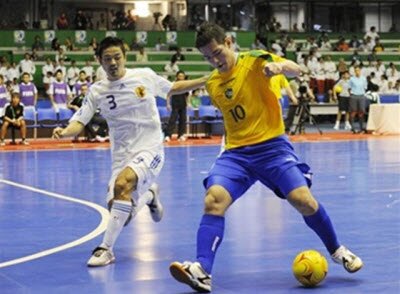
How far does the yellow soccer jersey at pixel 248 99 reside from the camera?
7.27 metres

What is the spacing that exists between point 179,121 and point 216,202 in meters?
21.1

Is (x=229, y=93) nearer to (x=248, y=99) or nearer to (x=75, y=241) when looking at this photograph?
(x=248, y=99)

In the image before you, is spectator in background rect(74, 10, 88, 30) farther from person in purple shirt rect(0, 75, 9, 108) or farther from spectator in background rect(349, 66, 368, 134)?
spectator in background rect(349, 66, 368, 134)

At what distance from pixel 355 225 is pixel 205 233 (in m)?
3.59

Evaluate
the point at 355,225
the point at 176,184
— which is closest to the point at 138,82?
the point at 355,225

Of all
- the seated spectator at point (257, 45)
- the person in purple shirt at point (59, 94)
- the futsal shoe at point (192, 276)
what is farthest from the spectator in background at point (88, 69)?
the futsal shoe at point (192, 276)

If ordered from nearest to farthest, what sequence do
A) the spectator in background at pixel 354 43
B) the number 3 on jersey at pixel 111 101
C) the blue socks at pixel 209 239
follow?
the blue socks at pixel 209 239 → the number 3 on jersey at pixel 111 101 → the spectator in background at pixel 354 43

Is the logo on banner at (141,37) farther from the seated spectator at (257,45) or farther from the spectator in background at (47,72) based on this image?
the spectator in background at (47,72)

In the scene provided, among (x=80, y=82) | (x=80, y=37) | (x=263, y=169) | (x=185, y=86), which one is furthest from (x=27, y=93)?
(x=263, y=169)

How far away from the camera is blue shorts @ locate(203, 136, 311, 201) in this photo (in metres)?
7.18

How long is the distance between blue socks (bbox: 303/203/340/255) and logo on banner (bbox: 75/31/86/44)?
3271cm

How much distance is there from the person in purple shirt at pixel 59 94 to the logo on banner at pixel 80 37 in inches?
370

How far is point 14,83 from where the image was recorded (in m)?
29.9

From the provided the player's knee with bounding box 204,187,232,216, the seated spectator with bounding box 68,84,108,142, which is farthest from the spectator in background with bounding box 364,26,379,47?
the player's knee with bounding box 204,187,232,216
